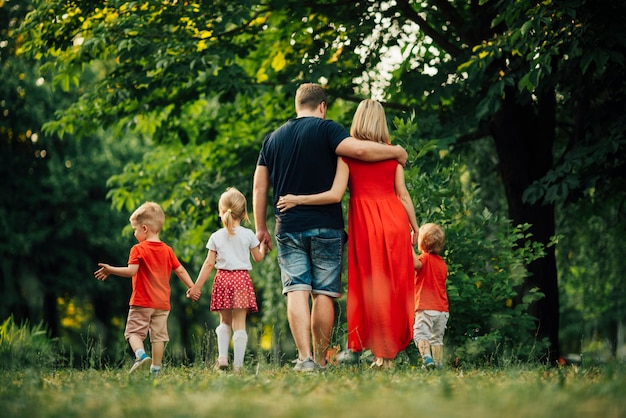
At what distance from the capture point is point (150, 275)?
297 inches

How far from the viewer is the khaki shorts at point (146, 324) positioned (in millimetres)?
7504

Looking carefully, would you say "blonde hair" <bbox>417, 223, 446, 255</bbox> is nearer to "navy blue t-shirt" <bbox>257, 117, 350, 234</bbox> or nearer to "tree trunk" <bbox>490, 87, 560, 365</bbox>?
"navy blue t-shirt" <bbox>257, 117, 350, 234</bbox>

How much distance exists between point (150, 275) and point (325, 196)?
1.81 meters

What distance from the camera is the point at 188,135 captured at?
14.4 meters

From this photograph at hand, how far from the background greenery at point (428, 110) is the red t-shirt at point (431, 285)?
38cm

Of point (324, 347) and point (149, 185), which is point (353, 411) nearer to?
point (324, 347)

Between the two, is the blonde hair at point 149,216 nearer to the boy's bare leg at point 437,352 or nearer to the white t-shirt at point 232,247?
the white t-shirt at point 232,247

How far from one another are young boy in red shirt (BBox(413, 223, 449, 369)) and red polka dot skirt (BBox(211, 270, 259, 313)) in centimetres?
149

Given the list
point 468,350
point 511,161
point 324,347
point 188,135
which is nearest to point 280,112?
point 188,135

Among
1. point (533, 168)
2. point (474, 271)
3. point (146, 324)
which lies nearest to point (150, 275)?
point (146, 324)

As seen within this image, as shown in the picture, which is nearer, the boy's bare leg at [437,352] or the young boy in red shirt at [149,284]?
the young boy in red shirt at [149,284]

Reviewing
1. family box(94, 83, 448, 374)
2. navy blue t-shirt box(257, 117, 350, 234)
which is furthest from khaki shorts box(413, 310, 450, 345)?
navy blue t-shirt box(257, 117, 350, 234)

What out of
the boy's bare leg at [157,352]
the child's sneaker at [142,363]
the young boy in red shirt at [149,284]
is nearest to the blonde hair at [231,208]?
the young boy in red shirt at [149,284]

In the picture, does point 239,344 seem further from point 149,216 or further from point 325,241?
point 149,216
